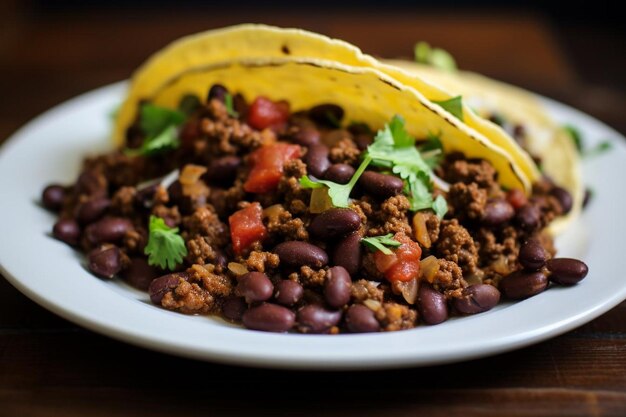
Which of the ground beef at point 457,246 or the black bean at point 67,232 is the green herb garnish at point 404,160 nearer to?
the ground beef at point 457,246

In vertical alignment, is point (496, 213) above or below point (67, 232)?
above

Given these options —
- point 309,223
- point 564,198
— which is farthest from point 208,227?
point 564,198

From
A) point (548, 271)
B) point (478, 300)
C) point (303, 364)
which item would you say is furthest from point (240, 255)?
point (548, 271)

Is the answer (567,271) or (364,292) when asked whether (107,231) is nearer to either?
(364,292)

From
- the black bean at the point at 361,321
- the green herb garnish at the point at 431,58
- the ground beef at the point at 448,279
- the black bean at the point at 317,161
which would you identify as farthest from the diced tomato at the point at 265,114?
the green herb garnish at the point at 431,58

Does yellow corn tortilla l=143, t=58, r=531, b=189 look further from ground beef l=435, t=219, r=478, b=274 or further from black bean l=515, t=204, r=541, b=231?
ground beef l=435, t=219, r=478, b=274

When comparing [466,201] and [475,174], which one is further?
[475,174]

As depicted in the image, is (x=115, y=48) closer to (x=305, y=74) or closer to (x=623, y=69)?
(x=305, y=74)
